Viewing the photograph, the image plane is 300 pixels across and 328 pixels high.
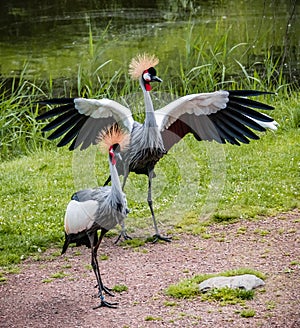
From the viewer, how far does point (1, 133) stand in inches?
369

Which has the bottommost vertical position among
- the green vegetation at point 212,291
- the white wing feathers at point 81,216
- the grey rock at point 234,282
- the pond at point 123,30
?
the green vegetation at point 212,291

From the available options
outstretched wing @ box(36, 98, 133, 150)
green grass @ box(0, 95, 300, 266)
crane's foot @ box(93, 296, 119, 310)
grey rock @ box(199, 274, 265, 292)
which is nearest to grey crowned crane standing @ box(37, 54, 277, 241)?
outstretched wing @ box(36, 98, 133, 150)

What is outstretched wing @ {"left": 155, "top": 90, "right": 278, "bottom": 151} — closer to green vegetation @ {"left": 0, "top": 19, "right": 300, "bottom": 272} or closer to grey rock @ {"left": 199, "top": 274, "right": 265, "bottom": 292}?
green vegetation @ {"left": 0, "top": 19, "right": 300, "bottom": 272}

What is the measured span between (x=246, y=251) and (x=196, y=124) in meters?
1.22

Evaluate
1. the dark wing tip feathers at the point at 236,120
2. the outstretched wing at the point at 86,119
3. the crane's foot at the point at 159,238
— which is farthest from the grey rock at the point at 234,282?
the outstretched wing at the point at 86,119

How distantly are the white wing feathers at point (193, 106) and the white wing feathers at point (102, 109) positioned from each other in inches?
12.3

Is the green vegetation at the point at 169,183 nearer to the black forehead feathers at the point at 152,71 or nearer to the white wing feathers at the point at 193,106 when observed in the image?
the white wing feathers at the point at 193,106

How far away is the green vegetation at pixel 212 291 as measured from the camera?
16.5ft

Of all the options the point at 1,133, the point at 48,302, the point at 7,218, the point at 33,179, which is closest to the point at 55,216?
the point at 7,218

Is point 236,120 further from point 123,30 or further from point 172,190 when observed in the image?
point 123,30

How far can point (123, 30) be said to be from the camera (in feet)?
52.1

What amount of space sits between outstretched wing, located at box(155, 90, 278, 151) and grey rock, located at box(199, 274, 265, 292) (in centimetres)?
127

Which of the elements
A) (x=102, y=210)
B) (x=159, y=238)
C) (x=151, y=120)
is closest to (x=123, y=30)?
(x=151, y=120)

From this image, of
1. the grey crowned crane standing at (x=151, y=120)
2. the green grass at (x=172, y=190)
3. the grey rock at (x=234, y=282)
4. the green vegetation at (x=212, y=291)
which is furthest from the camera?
the green grass at (x=172, y=190)
